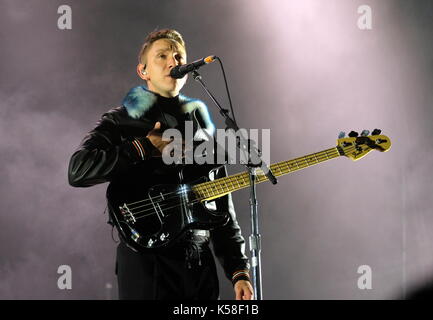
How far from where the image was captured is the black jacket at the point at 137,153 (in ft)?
7.93

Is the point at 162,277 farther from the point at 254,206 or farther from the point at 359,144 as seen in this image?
the point at 359,144

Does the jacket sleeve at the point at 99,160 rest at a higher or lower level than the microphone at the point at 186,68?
lower

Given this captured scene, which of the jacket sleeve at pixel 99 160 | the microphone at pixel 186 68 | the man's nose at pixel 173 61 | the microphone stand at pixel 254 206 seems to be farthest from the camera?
the man's nose at pixel 173 61

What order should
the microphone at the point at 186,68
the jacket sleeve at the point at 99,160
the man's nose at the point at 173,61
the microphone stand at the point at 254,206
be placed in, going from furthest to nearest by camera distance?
the man's nose at the point at 173,61 < the jacket sleeve at the point at 99,160 < the microphone at the point at 186,68 < the microphone stand at the point at 254,206

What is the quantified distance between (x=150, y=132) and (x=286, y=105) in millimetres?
2069

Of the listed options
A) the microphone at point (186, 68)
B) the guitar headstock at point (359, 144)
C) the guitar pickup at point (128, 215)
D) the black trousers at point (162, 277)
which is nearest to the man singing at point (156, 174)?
the black trousers at point (162, 277)

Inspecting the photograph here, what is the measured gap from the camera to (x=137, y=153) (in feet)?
7.88

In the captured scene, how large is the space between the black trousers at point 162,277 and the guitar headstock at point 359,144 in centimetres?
94

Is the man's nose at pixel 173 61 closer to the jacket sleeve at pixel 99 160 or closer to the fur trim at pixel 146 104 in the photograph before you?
the fur trim at pixel 146 104

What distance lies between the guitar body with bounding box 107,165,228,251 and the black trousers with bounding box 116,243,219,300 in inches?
3.0

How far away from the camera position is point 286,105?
436 centimetres

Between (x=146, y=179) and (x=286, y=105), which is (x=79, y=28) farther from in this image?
(x=146, y=179)
